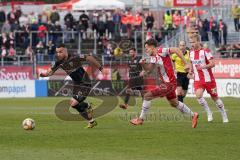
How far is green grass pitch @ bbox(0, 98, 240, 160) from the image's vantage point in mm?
14193

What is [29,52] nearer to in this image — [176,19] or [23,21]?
[23,21]

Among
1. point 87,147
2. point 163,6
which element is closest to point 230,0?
point 163,6

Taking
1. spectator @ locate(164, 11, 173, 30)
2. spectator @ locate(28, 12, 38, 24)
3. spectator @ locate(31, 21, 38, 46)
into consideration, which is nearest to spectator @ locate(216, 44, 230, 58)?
spectator @ locate(164, 11, 173, 30)

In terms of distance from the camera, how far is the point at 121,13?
159ft

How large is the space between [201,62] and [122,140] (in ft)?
19.8

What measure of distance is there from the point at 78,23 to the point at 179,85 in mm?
20191

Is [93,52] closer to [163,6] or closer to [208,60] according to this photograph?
[163,6]

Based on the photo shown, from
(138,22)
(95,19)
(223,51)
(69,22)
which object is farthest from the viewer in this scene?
(95,19)

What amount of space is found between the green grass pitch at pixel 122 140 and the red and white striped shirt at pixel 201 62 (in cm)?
125

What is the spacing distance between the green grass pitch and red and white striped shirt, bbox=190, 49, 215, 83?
1.25m

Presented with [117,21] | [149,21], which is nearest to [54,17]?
[117,21]

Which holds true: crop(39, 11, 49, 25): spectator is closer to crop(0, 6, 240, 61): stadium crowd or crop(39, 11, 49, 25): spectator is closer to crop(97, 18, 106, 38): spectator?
crop(0, 6, 240, 61): stadium crowd

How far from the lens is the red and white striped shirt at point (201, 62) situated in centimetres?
2223

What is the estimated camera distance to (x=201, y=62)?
22234mm
